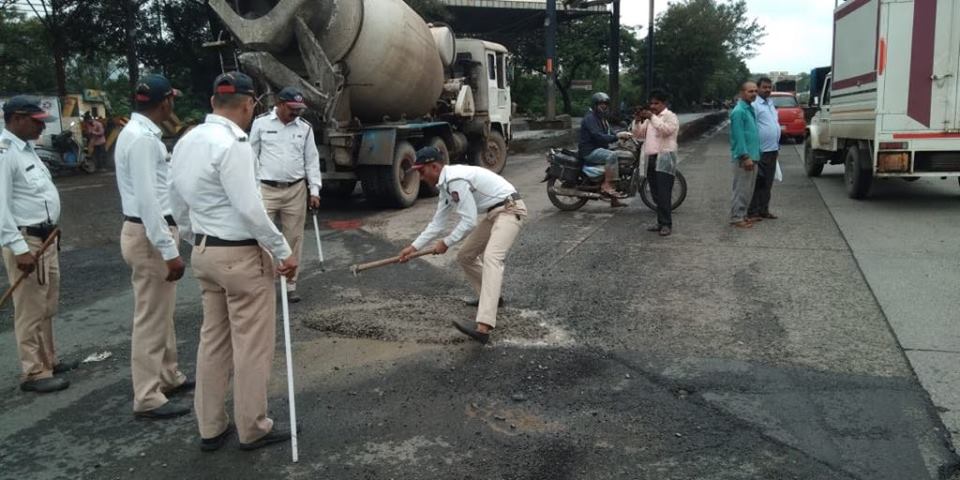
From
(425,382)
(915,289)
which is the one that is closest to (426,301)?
(425,382)

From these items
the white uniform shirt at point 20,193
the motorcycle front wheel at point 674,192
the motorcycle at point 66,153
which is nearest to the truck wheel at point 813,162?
the motorcycle front wheel at point 674,192

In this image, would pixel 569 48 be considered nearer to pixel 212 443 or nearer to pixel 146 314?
pixel 146 314

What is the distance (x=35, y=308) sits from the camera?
4289 mm

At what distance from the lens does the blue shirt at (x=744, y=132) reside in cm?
831

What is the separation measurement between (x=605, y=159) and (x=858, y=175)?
12.7 ft

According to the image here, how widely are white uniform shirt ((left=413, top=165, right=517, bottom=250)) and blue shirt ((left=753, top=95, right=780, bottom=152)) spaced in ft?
15.9

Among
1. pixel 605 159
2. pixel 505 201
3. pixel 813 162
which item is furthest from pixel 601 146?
pixel 813 162

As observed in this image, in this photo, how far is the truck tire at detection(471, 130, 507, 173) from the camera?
579 inches

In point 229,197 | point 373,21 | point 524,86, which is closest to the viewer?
point 229,197

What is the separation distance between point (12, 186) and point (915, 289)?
657 cm

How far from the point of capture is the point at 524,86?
42219mm

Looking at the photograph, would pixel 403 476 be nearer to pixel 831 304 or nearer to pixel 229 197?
pixel 229 197

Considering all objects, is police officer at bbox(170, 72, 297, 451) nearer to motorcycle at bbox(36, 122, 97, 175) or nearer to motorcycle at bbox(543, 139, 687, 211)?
motorcycle at bbox(543, 139, 687, 211)

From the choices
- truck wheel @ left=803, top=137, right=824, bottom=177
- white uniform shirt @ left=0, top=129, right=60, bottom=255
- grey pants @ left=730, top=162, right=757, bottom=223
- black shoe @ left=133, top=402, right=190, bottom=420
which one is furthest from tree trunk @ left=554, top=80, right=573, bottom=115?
black shoe @ left=133, top=402, right=190, bottom=420
